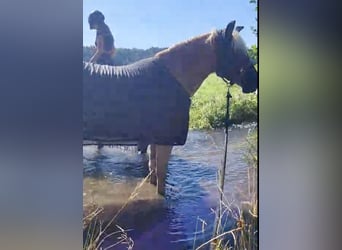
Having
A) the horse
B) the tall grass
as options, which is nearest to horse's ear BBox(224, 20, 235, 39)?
the horse

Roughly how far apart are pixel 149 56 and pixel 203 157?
0.71 meters

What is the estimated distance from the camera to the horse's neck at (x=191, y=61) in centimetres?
274

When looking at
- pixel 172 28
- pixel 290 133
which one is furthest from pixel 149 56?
pixel 290 133

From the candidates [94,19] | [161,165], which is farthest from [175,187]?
[94,19]

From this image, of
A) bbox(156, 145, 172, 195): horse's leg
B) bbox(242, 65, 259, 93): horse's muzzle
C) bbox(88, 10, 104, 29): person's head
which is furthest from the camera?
bbox(242, 65, 259, 93): horse's muzzle

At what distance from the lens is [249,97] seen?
284 centimetres

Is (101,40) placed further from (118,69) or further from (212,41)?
(212,41)

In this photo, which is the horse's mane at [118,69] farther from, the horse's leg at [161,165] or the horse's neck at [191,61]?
the horse's leg at [161,165]

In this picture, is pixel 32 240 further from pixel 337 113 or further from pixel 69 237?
pixel 337 113

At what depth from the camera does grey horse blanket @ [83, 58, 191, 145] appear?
262 cm

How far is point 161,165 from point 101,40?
83 centimetres

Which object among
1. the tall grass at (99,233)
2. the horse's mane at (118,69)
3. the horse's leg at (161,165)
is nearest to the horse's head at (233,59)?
the horse's mane at (118,69)

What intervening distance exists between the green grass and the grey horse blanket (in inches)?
2.6

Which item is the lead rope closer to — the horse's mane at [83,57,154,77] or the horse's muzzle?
the horse's muzzle
